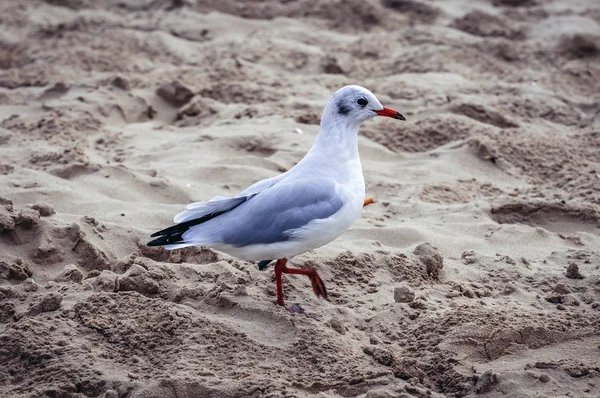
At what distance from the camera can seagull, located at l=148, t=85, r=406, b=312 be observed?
3.84 m

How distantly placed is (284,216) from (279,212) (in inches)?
1.3

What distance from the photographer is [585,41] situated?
26.3 feet

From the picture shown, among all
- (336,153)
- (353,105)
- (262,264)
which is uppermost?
(353,105)

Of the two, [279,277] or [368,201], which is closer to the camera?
[279,277]

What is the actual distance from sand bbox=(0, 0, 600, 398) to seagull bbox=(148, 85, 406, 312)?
0.23 metres

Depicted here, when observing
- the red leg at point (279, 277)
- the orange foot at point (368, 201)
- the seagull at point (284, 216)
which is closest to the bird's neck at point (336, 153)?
the seagull at point (284, 216)

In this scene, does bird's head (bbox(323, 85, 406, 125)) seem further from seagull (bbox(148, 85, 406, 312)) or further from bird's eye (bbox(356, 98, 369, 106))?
seagull (bbox(148, 85, 406, 312))

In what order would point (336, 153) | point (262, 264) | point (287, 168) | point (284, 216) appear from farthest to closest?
point (287, 168) < point (262, 264) < point (336, 153) < point (284, 216)

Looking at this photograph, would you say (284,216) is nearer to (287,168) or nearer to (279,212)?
(279,212)

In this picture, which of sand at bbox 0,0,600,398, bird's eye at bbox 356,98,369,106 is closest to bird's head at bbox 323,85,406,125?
bird's eye at bbox 356,98,369,106

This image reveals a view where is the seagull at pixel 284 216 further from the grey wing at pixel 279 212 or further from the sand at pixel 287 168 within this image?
the sand at pixel 287 168

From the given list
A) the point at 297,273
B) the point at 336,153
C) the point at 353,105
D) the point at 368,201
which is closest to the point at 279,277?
the point at 297,273

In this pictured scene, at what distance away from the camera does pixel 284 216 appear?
12.7ft

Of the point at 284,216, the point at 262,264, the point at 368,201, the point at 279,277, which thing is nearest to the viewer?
the point at 284,216
